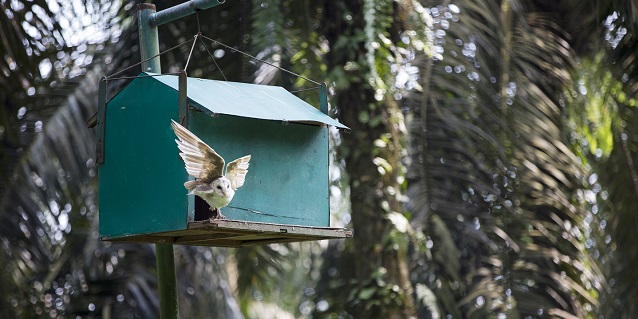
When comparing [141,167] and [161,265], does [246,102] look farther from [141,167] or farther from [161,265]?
[161,265]

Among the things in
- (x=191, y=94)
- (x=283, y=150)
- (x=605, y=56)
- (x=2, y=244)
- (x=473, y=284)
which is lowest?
(x=473, y=284)

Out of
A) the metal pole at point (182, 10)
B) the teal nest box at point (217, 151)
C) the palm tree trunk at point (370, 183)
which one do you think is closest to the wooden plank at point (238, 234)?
the teal nest box at point (217, 151)

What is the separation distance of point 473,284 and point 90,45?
2953mm

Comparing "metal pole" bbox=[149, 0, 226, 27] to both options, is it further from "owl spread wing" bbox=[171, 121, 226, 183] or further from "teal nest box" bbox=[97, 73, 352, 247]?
"owl spread wing" bbox=[171, 121, 226, 183]

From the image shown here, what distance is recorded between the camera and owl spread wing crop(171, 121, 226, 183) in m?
3.86

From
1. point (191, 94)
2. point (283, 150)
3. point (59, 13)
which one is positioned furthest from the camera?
point (59, 13)

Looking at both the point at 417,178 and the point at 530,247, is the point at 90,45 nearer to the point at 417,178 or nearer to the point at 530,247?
the point at 417,178

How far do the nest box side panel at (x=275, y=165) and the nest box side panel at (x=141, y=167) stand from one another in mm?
184

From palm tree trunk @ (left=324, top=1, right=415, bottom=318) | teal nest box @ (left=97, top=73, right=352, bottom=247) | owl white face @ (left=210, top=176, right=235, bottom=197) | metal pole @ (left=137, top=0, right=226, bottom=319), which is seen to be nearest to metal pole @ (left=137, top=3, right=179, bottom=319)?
metal pole @ (left=137, top=0, right=226, bottom=319)

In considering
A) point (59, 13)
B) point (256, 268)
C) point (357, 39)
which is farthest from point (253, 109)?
point (256, 268)

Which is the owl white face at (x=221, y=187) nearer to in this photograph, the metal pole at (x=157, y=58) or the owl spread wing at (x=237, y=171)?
the owl spread wing at (x=237, y=171)

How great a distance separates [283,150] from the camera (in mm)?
4559

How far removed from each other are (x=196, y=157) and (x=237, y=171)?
0.22 meters

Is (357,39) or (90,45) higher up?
(357,39)
